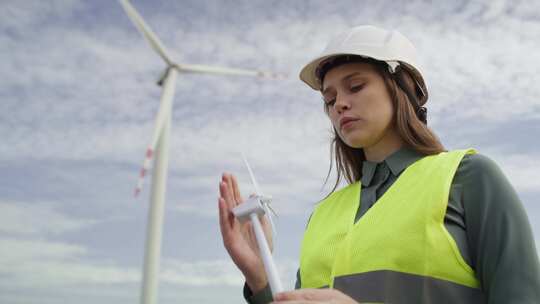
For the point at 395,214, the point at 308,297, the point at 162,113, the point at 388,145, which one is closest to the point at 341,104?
the point at 388,145

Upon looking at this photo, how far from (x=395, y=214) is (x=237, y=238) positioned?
123 cm

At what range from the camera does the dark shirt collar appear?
485 cm

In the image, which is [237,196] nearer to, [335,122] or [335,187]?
[335,122]

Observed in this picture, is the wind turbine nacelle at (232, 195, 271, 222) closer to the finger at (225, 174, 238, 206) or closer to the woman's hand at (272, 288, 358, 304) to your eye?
the finger at (225, 174, 238, 206)

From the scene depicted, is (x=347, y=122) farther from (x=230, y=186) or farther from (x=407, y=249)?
(x=407, y=249)

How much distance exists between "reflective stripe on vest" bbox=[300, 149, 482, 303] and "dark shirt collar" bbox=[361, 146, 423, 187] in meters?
0.17

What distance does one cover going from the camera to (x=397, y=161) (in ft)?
16.0

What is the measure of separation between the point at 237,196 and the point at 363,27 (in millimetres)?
1997

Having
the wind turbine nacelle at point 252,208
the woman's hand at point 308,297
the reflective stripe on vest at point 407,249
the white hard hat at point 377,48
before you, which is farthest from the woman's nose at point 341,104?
the woman's hand at point 308,297

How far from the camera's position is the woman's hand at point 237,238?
178 inches

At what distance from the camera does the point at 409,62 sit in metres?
5.17

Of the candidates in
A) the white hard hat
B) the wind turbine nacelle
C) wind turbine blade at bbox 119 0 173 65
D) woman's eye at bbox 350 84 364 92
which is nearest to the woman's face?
woman's eye at bbox 350 84 364 92

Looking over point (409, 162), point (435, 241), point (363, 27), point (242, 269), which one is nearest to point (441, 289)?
point (435, 241)

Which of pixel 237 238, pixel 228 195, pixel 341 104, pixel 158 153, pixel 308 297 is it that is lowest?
pixel 308 297
